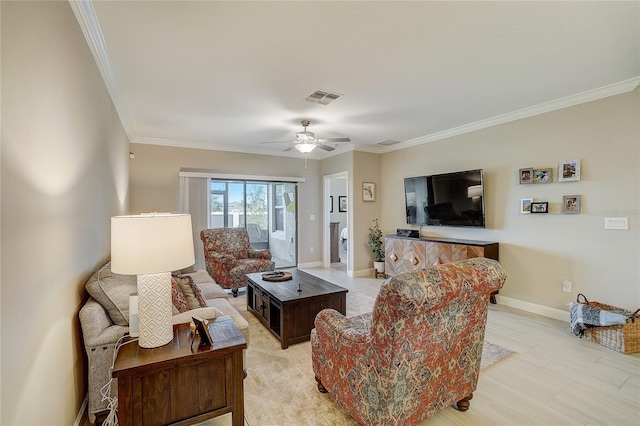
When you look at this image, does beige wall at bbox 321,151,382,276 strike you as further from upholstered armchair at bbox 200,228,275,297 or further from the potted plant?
upholstered armchair at bbox 200,228,275,297

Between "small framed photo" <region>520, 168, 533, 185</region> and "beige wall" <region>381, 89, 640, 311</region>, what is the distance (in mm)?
88

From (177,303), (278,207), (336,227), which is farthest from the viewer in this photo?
(336,227)

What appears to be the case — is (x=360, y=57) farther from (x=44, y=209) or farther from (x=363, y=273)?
(x=363, y=273)

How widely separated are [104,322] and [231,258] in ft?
9.39

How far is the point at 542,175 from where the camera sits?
363 cm

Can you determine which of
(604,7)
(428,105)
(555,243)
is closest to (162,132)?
(428,105)

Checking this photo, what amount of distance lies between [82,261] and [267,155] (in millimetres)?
4628

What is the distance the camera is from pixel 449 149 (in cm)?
481

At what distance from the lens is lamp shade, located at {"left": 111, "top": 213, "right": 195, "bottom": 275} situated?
4.69 ft

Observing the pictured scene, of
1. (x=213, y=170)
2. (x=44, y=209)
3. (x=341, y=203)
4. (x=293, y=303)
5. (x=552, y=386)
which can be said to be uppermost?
(x=213, y=170)

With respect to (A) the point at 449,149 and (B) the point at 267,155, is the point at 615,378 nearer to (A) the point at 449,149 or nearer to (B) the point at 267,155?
(A) the point at 449,149

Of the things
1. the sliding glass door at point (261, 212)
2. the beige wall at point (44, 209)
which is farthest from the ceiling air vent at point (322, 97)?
the sliding glass door at point (261, 212)

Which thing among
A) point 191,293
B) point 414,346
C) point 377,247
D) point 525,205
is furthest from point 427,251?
point 191,293

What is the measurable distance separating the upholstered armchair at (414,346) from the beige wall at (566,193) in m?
2.46
